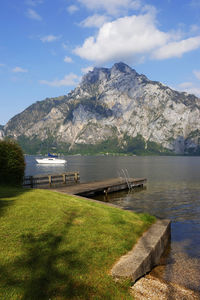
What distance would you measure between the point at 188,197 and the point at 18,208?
102 ft

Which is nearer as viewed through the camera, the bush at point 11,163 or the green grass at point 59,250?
the green grass at point 59,250

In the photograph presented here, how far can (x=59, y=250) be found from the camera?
30.5 feet

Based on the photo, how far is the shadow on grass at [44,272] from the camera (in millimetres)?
6742

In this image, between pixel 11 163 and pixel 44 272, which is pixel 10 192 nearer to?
pixel 11 163

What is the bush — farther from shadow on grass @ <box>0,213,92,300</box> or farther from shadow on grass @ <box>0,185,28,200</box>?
shadow on grass @ <box>0,213,92,300</box>

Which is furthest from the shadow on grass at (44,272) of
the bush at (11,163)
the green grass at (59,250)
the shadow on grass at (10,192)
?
the bush at (11,163)

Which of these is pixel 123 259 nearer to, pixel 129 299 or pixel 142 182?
pixel 129 299

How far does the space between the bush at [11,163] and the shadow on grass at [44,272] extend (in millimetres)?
20302

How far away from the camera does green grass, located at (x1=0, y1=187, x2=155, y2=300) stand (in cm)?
702

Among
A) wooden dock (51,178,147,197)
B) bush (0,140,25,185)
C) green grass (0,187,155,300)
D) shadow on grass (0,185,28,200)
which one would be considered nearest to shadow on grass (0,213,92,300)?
green grass (0,187,155,300)

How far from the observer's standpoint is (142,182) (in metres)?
51.0

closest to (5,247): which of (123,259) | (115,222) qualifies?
(123,259)

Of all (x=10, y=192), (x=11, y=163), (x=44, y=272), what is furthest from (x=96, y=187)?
(x=44, y=272)

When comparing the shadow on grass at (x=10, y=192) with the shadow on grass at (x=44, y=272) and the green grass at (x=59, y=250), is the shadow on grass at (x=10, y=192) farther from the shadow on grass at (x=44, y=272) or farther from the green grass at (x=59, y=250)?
the shadow on grass at (x=44, y=272)
